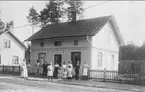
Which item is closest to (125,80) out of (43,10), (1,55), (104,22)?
(104,22)

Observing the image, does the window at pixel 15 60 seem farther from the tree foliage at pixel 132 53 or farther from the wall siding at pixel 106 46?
the tree foliage at pixel 132 53

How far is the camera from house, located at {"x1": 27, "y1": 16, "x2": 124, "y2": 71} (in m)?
21.5

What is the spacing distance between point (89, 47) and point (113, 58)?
519cm

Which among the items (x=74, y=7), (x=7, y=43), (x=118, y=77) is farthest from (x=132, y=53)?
(x=118, y=77)

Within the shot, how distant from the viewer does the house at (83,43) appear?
2148 centimetres

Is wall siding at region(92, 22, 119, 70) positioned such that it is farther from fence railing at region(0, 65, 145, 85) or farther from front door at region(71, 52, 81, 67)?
fence railing at region(0, 65, 145, 85)

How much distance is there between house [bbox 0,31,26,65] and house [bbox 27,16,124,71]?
1110 cm

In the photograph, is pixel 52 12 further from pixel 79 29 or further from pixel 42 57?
pixel 79 29

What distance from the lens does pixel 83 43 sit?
21.8m

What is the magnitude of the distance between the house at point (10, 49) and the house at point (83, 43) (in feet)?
36.4

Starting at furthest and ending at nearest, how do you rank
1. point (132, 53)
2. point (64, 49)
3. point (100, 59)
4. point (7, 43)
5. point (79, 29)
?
point (132, 53), point (7, 43), point (64, 49), point (79, 29), point (100, 59)

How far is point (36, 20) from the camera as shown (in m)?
45.9

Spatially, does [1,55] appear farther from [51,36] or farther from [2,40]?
[51,36]

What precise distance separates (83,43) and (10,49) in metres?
19.5
